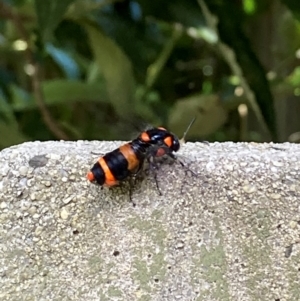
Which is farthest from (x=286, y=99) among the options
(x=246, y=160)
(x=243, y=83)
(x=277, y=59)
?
(x=246, y=160)

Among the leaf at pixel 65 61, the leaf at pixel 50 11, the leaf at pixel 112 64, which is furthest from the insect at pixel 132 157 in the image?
the leaf at pixel 65 61

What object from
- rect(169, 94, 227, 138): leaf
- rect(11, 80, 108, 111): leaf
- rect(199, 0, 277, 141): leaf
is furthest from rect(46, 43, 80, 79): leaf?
rect(199, 0, 277, 141): leaf

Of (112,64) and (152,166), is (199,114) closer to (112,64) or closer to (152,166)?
(112,64)

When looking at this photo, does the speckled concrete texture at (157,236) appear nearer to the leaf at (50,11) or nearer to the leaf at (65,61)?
the leaf at (50,11)

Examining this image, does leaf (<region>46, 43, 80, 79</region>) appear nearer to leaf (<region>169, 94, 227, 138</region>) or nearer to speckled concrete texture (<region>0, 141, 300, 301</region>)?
leaf (<region>169, 94, 227, 138</region>)

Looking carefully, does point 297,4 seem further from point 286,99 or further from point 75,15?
point 286,99

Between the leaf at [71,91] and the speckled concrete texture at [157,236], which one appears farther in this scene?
the leaf at [71,91]
